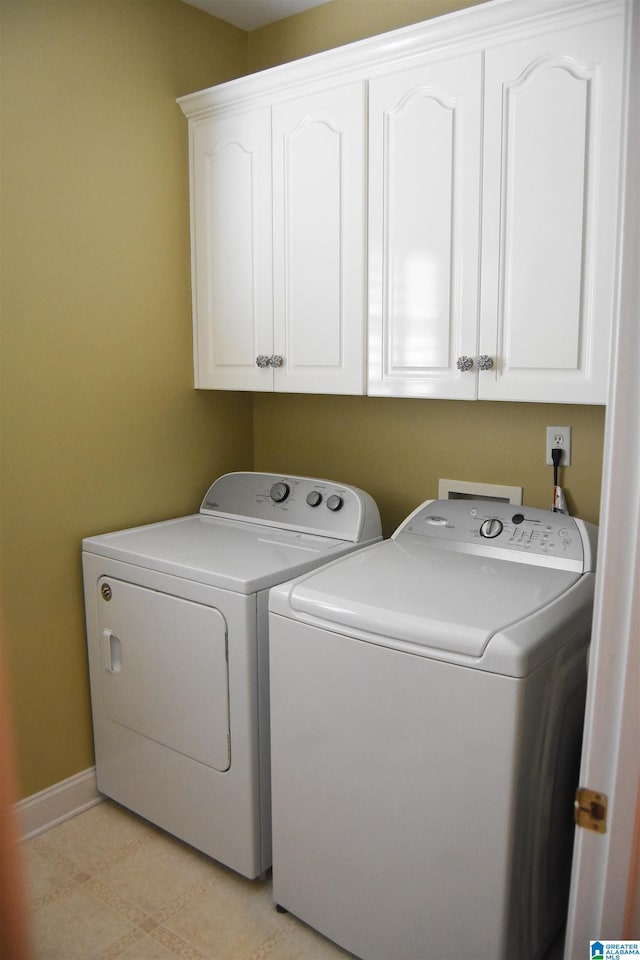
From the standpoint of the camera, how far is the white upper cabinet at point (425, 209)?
1.75 meters

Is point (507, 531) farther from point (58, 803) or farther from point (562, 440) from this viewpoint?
point (58, 803)

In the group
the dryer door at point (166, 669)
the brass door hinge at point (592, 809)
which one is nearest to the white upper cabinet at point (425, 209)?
the dryer door at point (166, 669)

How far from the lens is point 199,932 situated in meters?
1.93

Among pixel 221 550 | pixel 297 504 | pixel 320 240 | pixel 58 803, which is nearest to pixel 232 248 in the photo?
pixel 320 240

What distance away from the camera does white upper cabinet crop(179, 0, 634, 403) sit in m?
1.75

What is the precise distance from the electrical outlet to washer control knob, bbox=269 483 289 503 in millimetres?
835

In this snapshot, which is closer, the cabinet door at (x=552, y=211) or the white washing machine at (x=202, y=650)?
the cabinet door at (x=552, y=211)

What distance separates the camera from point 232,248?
96.6 inches

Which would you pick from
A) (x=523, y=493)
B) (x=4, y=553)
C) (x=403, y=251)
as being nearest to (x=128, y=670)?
(x=4, y=553)

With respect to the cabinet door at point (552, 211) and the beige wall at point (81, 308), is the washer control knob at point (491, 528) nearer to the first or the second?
the cabinet door at point (552, 211)

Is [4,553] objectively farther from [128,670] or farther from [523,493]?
[523,493]

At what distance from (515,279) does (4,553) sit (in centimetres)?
156

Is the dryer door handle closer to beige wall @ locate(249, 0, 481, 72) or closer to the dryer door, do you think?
the dryer door

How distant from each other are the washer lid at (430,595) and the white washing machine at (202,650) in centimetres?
20
